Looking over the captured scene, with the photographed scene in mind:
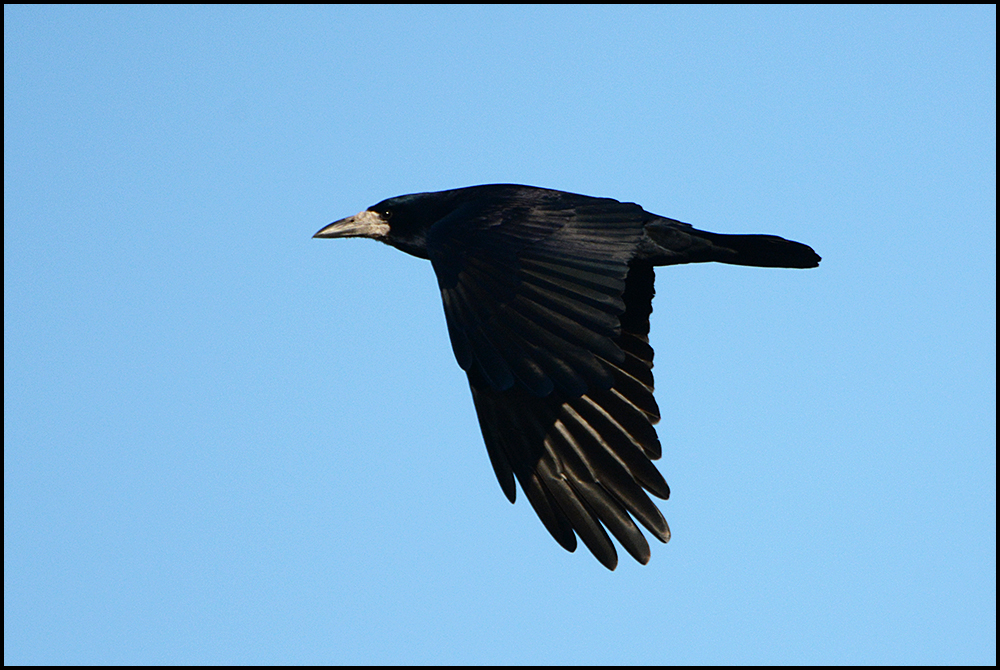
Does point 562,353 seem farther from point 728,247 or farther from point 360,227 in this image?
point 360,227

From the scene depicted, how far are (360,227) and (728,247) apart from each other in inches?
99.1

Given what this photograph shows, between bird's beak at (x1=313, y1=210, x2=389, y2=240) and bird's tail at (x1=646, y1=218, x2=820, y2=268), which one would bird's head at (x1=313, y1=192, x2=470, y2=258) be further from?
bird's tail at (x1=646, y1=218, x2=820, y2=268)

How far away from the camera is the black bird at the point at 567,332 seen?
521 centimetres

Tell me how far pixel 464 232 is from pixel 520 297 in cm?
80

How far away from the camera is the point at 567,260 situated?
18.4 ft

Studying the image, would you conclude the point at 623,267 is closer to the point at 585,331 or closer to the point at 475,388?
the point at 585,331

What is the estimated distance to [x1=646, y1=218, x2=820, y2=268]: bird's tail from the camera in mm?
6711

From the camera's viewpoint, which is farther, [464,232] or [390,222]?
[390,222]

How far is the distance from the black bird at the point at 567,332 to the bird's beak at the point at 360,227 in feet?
1.67

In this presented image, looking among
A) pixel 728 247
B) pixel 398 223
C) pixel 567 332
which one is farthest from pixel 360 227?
pixel 567 332

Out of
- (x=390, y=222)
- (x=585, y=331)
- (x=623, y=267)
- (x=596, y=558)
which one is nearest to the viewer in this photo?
(x=585, y=331)

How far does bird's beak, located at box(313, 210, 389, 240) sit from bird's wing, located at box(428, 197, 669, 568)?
1436 millimetres

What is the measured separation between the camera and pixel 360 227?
7.79 meters

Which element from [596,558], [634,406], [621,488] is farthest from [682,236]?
[596,558]
